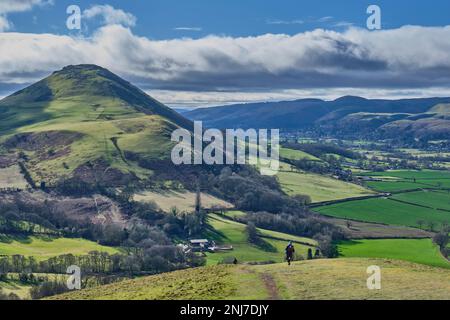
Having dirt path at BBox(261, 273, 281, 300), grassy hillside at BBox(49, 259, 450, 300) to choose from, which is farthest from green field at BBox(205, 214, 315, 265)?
dirt path at BBox(261, 273, 281, 300)

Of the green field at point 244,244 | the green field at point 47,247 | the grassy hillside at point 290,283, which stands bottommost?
the green field at point 244,244

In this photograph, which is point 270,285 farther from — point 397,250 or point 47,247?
point 47,247

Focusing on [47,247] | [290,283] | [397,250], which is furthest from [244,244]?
[290,283]

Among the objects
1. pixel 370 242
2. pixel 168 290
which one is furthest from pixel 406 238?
pixel 168 290

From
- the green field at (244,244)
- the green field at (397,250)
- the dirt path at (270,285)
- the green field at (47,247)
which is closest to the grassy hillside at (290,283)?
the dirt path at (270,285)

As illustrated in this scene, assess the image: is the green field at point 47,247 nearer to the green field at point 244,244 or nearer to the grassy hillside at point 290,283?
the green field at point 244,244
